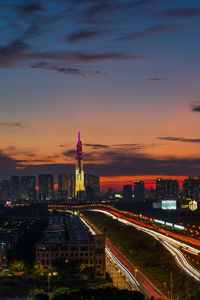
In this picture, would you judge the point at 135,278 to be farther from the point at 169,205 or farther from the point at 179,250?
the point at 169,205

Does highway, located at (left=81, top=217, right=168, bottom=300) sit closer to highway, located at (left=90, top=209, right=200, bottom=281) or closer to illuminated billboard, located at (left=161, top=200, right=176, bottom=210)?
highway, located at (left=90, top=209, right=200, bottom=281)

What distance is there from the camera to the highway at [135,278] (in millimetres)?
63213

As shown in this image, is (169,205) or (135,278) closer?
(135,278)

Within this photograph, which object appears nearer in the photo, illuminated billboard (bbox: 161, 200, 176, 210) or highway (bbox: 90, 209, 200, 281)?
highway (bbox: 90, 209, 200, 281)

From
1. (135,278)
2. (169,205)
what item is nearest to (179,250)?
(135,278)

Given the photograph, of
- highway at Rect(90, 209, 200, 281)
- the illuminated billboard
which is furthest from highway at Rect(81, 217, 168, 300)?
the illuminated billboard

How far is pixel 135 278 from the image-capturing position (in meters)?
72.6

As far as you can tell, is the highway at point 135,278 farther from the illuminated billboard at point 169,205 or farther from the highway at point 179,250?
the illuminated billboard at point 169,205

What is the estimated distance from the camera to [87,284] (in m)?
68.4

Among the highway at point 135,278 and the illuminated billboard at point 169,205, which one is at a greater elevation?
the illuminated billboard at point 169,205

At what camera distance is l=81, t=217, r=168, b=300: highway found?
2489 inches

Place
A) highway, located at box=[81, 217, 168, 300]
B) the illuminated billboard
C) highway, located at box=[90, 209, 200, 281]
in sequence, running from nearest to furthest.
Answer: highway, located at box=[81, 217, 168, 300] → highway, located at box=[90, 209, 200, 281] → the illuminated billboard

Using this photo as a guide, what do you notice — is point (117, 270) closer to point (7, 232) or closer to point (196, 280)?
point (196, 280)

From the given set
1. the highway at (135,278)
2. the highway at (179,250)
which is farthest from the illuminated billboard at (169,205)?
the highway at (135,278)
